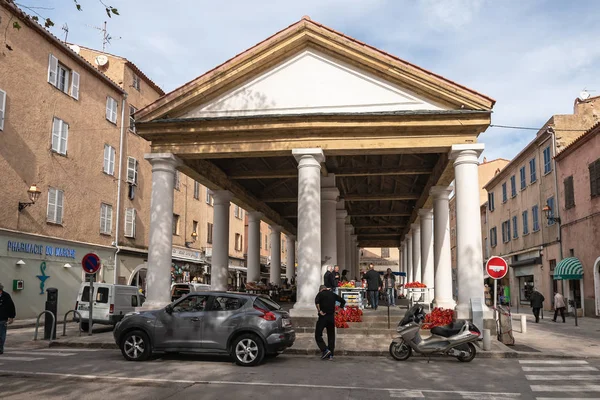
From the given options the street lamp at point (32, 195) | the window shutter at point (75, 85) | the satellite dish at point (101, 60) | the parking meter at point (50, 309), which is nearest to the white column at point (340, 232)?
the street lamp at point (32, 195)

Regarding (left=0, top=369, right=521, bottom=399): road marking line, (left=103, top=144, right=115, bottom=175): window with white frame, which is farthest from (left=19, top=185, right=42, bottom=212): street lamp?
(left=0, top=369, right=521, bottom=399): road marking line

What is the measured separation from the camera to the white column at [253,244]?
85.1 feet

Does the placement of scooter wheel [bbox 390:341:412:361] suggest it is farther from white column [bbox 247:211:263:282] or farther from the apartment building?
the apartment building

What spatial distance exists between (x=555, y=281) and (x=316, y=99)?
22.9m

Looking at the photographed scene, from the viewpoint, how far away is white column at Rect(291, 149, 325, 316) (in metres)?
15.2

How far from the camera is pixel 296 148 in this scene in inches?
619

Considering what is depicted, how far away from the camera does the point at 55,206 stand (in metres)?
24.6

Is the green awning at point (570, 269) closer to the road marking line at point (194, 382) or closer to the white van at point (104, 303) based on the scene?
the white van at point (104, 303)

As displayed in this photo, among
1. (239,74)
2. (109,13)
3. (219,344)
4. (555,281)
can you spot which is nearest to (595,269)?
(555,281)

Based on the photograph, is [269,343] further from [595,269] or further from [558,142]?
[558,142]

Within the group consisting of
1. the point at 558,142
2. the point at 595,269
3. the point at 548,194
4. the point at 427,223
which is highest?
the point at 558,142

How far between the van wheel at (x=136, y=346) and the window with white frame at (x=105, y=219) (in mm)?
18174

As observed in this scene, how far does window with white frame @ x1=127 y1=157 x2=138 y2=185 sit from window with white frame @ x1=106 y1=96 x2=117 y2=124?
2.45 m

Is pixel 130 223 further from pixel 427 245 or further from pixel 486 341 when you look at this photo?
pixel 486 341
